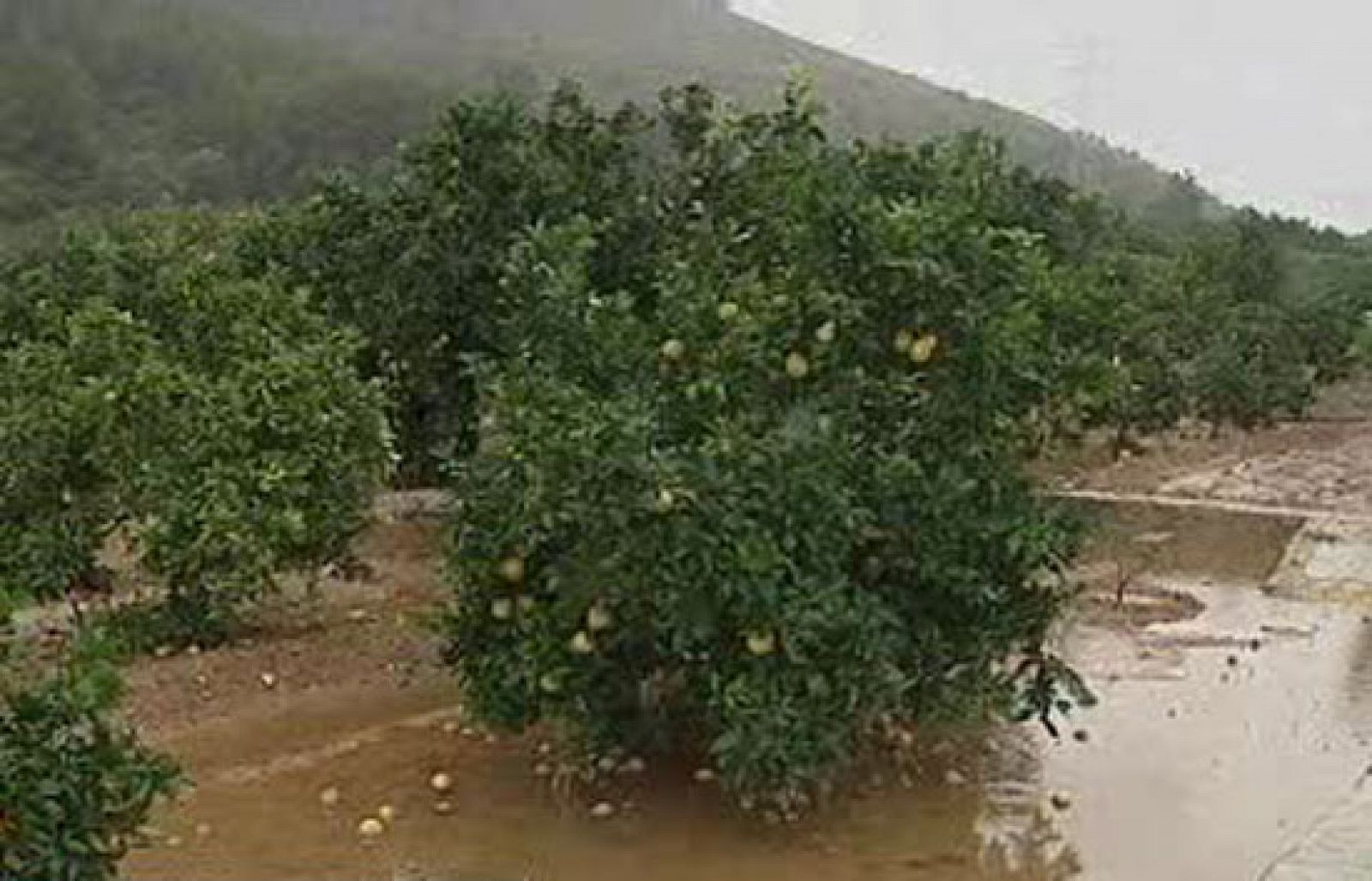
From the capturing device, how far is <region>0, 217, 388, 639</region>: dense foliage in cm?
1000

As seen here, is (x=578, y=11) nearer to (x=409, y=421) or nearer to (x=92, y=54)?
(x=92, y=54)

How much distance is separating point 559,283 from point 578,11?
9613 cm

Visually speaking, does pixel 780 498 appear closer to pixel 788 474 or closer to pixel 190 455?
pixel 788 474

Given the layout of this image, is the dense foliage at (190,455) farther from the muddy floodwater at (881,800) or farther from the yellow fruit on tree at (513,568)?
the yellow fruit on tree at (513,568)

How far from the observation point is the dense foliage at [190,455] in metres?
10.0

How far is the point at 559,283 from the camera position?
28.1 ft

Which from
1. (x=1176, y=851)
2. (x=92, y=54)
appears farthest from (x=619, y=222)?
(x=92, y=54)

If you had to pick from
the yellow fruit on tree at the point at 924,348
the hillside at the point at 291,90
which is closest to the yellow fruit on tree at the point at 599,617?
the yellow fruit on tree at the point at 924,348

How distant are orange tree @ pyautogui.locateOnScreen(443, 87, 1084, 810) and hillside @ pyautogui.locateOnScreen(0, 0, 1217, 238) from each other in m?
34.0

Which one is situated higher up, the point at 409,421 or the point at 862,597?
the point at 862,597

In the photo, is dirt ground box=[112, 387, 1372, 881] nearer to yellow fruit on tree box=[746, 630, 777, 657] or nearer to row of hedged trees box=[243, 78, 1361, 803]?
row of hedged trees box=[243, 78, 1361, 803]

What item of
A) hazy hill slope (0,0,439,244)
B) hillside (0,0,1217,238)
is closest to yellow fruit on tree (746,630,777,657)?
hillside (0,0,1217,238)

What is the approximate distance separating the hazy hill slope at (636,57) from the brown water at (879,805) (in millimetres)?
53792

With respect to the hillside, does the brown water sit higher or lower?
higher
